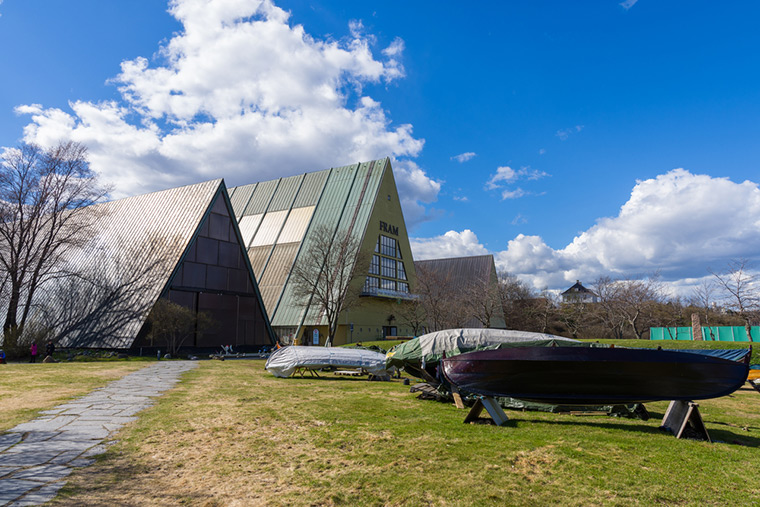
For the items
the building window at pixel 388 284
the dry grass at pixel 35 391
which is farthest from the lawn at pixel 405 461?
the building window at pixel 388 284

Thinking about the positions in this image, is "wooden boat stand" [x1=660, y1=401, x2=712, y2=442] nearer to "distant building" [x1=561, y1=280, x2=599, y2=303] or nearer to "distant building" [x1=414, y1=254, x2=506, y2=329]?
"distant building" [x1=561, y1=280, x2=599, y2=303]

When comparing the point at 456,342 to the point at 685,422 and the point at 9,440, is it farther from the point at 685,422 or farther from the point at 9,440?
the point at 9,440

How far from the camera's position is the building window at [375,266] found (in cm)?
4947

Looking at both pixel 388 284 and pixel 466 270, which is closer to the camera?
pixel 388 284

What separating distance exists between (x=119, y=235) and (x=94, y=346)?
1040cm

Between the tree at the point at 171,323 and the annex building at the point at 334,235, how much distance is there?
42.8ft

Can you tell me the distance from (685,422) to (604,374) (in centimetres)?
135

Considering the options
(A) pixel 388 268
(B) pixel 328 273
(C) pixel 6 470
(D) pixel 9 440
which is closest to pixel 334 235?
(B) pixel 328 273

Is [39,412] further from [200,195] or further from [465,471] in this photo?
[200,195]

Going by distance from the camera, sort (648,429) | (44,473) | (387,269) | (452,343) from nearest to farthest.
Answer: (44,473)
(648,429)
(452,343)
(387,269)

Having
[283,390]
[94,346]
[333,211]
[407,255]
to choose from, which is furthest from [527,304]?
[283,390]

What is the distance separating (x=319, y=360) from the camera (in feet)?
55.6

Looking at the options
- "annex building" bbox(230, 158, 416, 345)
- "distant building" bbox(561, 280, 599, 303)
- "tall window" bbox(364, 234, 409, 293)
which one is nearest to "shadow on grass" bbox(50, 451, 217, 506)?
"annex building" bbox(230, 158, 416, 345)

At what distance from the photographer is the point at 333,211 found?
163 feet
